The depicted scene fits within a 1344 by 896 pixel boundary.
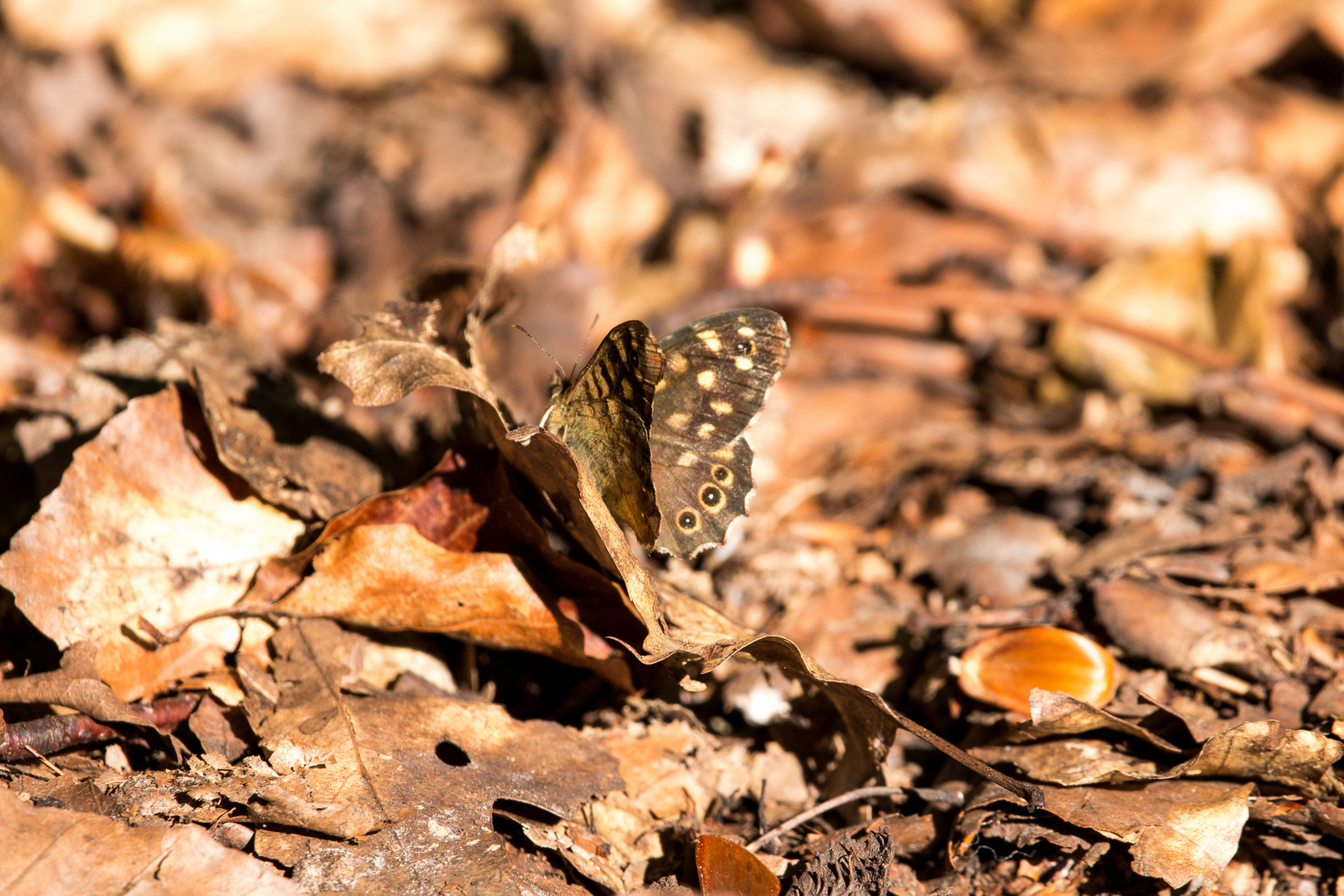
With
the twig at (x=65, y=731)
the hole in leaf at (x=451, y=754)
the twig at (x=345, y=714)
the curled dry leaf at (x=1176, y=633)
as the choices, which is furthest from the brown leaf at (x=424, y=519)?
the curled dry leaf at (x=1176, y=633)

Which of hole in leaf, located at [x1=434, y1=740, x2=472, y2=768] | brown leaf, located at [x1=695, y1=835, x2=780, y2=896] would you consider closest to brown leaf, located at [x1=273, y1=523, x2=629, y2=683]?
hole in leaf, located at [x1=434, y1=740, x2=472, y2=768]

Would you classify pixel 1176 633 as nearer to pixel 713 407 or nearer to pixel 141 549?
pixel 713 407

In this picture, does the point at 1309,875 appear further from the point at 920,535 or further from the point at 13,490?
the point at 13,490

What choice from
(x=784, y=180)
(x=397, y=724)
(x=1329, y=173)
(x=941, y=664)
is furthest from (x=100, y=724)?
(x=1329, y=173)

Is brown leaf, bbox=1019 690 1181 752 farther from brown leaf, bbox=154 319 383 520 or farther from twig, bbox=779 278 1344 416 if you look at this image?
twig, bbox=779 278 1344 416

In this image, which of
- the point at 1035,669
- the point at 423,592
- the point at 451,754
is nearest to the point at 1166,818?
the point at 1035,669

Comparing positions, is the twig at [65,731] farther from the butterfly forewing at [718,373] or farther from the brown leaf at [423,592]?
the butterfly forewing at [718,373]
